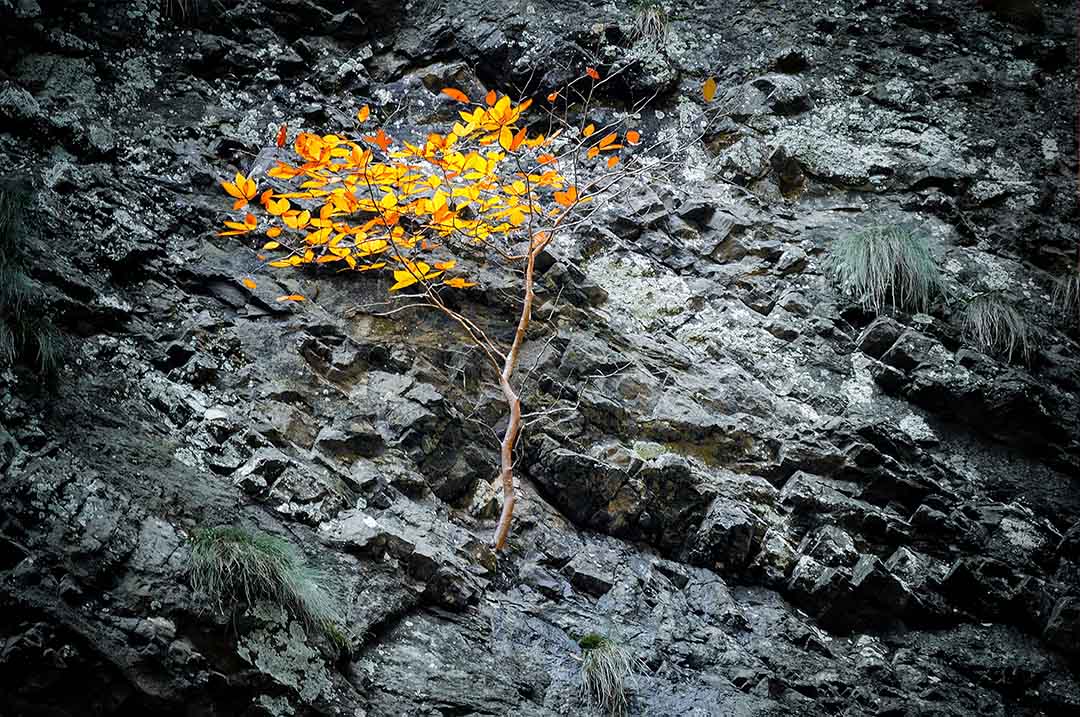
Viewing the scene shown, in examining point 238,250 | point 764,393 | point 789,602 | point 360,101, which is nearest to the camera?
point 789,602

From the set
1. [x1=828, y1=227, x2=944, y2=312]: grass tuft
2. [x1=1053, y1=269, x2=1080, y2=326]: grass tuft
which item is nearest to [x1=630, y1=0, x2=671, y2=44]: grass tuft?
[x1=828, y1=227, x2=944, y2=312]: grass tuft

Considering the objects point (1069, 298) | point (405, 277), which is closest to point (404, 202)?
point (405, 277)

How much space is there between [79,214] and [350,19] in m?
3.25

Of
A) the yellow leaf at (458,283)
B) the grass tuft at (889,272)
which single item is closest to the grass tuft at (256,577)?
the yellow leaf at (458,283)

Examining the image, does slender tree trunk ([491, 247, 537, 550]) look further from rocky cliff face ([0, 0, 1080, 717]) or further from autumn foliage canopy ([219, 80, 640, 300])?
autumn foliage canopy ([219, 80, 640, 300])

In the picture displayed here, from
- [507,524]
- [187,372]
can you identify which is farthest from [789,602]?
[187,372]

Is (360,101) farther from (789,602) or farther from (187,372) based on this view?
(789,602)

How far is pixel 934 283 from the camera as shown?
5.45 metres

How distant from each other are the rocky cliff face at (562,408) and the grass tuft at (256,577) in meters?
0.07

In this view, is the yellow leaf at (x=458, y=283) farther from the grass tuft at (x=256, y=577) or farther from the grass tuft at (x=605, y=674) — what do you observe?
the grass tuft at (x=605, y=674)

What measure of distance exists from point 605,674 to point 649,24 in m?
5.67

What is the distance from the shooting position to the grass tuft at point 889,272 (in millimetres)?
5391

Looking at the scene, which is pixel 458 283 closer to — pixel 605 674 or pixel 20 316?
pixel 20 316

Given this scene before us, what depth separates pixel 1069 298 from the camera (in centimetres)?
554
